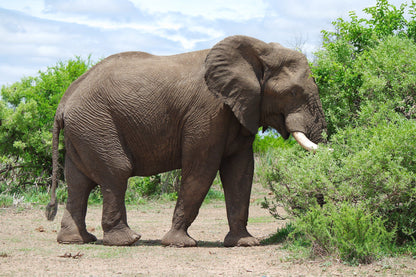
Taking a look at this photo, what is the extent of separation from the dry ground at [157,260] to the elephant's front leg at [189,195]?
0.81 ft

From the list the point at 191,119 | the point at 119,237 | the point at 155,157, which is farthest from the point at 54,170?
the point at 191,119

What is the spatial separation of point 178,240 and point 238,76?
2.66 metres

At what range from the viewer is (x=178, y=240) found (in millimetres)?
9070

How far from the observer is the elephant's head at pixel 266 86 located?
8.91 meters

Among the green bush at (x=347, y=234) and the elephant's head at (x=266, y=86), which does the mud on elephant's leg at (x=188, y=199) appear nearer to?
the elephant's head at (x=266, y=86)

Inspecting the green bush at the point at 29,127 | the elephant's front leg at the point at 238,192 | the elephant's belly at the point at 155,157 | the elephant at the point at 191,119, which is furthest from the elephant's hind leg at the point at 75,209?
the green bush at the point at 29,127

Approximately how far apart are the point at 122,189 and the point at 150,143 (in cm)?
84

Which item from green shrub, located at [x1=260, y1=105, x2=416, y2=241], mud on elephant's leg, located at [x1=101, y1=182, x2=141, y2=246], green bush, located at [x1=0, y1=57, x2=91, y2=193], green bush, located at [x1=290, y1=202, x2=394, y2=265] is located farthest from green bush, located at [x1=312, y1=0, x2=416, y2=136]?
green bush, located at [x1=0, y1=57, x2=91, y2=193]

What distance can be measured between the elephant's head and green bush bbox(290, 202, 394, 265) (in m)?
1.42

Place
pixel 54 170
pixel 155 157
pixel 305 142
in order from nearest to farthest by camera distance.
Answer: pixel 305 142
pixel 155 157
pixel 54 170

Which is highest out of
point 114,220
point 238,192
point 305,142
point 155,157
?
point 305,142

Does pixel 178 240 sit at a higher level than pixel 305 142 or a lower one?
lower

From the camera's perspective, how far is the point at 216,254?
8.47m

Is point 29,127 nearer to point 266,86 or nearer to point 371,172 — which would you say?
point 266,86
